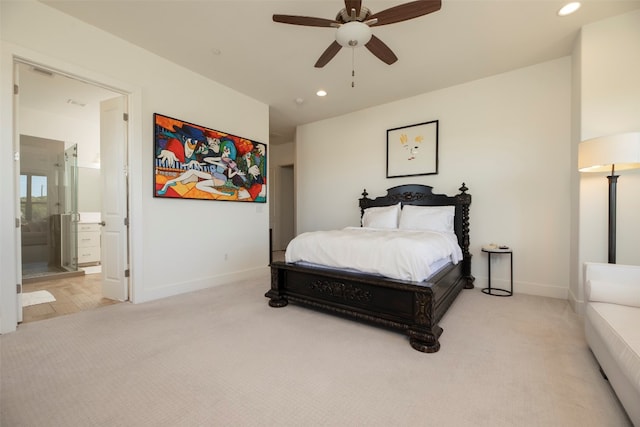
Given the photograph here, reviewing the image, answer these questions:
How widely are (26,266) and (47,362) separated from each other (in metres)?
4.22

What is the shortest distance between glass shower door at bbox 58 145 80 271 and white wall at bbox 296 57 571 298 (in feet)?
18.8

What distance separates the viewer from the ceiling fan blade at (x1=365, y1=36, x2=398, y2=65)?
92.3 inches

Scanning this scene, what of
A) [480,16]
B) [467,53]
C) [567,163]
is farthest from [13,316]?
[567,163]

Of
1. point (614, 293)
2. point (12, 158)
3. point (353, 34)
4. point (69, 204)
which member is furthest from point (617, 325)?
point (69, 204)

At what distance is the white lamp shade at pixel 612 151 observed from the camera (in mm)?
2129

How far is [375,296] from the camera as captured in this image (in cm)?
243

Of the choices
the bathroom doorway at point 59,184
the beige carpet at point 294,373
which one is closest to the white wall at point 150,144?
the beige carpet at point 294,373

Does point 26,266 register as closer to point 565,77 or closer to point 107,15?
point 107,15

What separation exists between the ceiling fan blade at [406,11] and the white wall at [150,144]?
8.88 feet

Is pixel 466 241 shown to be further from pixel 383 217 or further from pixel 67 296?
pixel 67 296

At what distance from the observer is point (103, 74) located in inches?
115

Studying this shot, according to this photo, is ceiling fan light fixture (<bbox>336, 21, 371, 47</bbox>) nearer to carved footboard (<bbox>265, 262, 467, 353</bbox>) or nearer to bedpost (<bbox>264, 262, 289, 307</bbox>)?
carved footboard (<bbox>265, 262, 467, 353</bbox>)

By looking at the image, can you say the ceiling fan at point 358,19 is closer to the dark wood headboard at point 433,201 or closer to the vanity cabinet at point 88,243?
the dark wood headboard at point 433,201

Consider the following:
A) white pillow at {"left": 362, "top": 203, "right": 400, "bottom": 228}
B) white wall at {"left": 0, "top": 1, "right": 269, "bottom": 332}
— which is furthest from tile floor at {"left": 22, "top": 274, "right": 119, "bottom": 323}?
white pillow at {"left": 362, "top": 203, "right": 400, "bottom": 228}
